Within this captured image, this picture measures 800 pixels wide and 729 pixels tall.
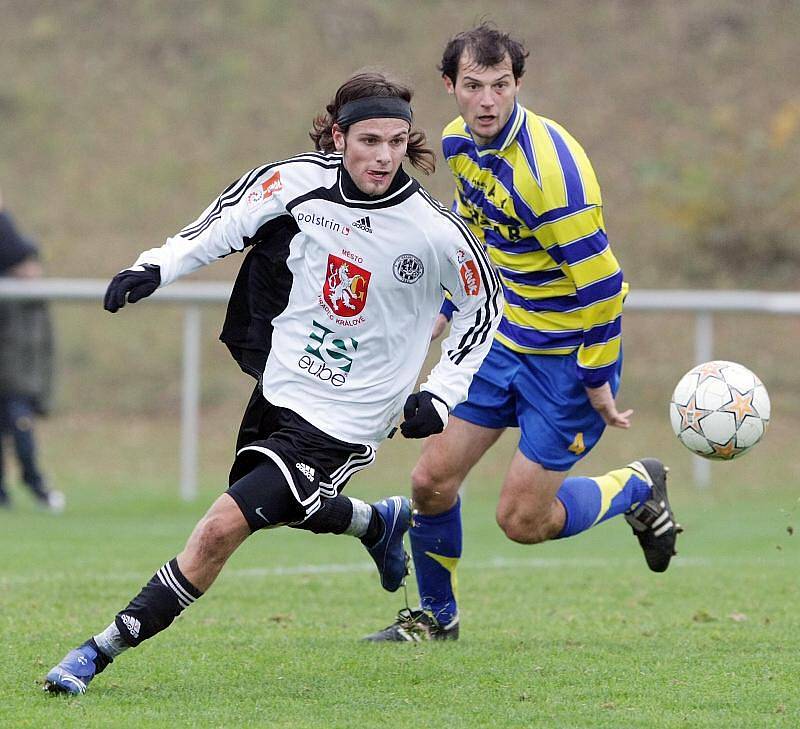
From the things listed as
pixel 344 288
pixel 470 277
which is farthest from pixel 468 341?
pixel 344 288

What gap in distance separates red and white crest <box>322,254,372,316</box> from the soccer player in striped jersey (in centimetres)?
94

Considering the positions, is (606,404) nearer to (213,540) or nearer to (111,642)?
(213,540)

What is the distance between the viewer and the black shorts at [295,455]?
489 cm

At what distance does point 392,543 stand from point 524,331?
106cm

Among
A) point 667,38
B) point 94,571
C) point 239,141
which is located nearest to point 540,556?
point 94,571

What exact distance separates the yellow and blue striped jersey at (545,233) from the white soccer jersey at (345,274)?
604mm

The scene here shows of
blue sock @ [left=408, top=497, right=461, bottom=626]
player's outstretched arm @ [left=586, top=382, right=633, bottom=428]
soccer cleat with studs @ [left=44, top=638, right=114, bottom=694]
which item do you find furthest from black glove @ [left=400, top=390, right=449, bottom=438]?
soccer cleat with studs @ [left=44, top=638, right=114, bottom=694]

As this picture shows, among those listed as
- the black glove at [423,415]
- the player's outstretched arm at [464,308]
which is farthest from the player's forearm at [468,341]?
the black glove at [423,415]

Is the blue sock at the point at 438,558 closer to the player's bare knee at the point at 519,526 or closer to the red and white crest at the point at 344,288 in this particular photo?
the player's bare knee at the point at 519,526

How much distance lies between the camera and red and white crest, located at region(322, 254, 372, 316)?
505 centimetres

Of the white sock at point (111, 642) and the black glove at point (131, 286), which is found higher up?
the black glove at point (131, 286)

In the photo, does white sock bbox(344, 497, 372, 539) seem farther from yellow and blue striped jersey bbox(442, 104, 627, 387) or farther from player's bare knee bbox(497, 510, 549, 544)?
yellow and blue striped jersey bbox(442, 104, 627, 387)

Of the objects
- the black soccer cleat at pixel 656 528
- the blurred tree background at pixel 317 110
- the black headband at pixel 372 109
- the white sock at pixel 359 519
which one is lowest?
the black soccer cleat at pixel 656 528

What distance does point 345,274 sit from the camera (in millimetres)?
5051
